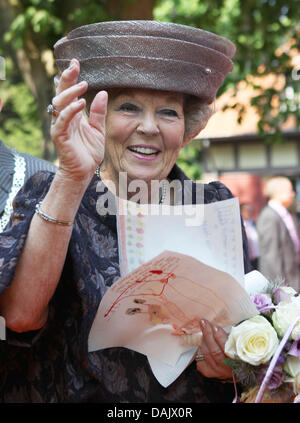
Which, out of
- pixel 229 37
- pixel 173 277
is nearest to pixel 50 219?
pixel 173 277

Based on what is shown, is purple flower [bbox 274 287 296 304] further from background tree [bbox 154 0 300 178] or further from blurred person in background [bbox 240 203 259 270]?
blurred person in background [bbox 240 203 259 270]

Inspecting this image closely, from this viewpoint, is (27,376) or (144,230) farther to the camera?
(27,376)

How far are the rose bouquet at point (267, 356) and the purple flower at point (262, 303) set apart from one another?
4 centimetres

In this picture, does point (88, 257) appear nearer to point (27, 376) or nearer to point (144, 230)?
point (144, 230)

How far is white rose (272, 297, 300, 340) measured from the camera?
1717 millimetres

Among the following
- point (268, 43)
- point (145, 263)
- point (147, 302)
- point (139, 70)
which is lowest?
point (147, 302)

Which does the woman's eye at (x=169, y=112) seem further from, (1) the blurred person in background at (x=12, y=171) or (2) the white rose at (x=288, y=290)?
(1) the blurred person in background at (x=12, y=171)

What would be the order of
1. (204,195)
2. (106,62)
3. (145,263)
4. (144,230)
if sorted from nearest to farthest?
1. (145,263)
2. (144,230)
3. (106,62)
4. (204,195)

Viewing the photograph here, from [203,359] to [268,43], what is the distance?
6.47 metres

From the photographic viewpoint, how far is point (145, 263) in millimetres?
1604

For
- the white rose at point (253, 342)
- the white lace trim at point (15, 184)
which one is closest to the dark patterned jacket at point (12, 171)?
the white lace trim at point (15, 184)

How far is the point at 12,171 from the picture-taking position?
2688mm

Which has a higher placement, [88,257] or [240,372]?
[88,257]
